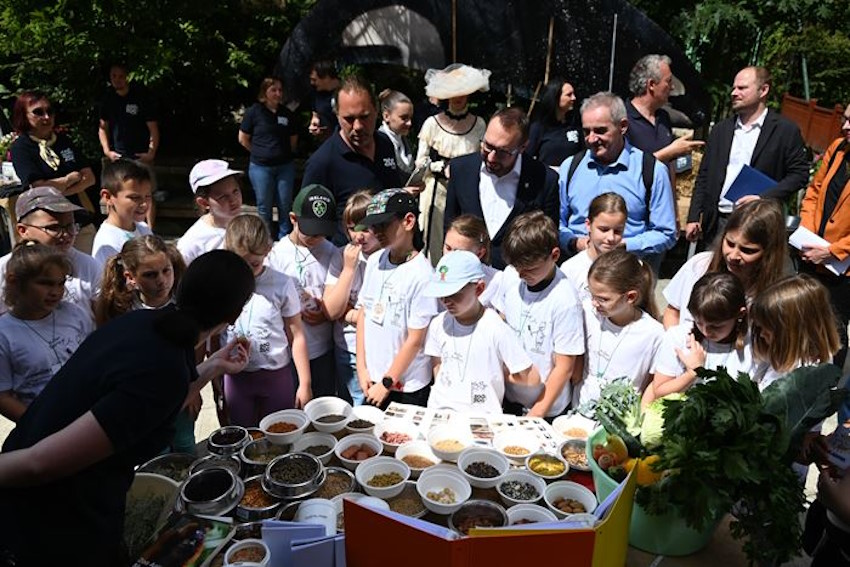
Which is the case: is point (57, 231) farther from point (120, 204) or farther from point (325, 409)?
point (325, 409)

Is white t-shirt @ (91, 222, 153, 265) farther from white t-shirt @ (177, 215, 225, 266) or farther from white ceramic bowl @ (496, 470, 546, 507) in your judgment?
white ceramic bowl @ (496, 470, 546, 507)

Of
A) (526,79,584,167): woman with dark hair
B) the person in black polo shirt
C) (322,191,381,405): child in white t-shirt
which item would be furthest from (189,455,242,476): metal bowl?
(526,79,584,167): woman with dark hair

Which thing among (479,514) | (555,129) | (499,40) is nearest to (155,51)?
(499,40)

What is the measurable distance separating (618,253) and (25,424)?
2302 mm

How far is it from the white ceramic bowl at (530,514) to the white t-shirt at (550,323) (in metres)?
0.95

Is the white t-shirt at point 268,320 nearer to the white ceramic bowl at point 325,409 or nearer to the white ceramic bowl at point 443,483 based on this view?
the white ceramic bowl at point 325,409

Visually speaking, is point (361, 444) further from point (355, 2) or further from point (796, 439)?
point (355, 2)

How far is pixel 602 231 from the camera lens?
10.5ft

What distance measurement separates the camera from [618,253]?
2.76m

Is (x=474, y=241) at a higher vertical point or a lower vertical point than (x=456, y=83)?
lower

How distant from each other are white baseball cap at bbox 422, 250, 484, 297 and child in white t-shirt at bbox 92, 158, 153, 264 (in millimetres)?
1785

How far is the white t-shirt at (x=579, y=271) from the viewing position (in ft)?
10.3

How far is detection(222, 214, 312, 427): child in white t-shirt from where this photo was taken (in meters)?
2.92

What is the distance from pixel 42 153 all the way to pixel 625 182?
4.39 metres
